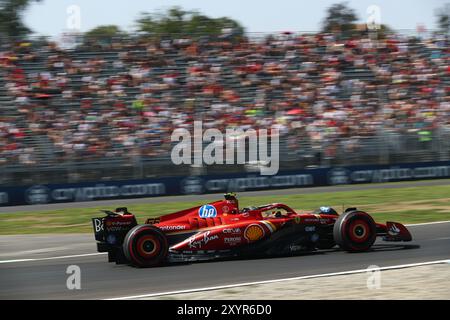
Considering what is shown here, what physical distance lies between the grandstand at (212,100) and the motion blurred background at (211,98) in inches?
1.5

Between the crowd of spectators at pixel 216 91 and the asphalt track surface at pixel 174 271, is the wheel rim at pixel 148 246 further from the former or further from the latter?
the crowd of spectators at pixel 216 91

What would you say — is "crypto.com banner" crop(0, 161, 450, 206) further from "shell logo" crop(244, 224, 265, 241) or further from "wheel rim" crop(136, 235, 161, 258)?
"wheel rim" crop(136, 235, 161, 258)

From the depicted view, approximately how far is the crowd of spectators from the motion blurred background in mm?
42

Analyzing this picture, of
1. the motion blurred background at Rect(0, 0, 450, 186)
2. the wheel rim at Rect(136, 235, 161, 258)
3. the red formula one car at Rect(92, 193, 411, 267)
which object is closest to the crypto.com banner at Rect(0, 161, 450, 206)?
the motion blurred background at Rect(0, 0, 450, 186)

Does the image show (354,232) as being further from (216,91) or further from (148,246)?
(216,91)

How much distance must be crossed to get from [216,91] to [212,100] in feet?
1.45

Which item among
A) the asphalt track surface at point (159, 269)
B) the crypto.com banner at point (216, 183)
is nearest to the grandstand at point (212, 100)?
the crypto.com banner at point (216, 183)

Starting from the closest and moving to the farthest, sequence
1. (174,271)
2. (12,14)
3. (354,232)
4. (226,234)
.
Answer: (174,271), (226,234), (354,232), (12,14)

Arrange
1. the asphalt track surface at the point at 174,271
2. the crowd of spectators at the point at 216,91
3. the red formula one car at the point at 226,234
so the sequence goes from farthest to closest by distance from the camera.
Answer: the crowd of spectators at the point at 216,91
the red formula one car at the point at 226,234
the asphalt track surface at the point at 174,271

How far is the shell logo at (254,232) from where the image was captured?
35.0 feet

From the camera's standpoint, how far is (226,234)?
10539mm

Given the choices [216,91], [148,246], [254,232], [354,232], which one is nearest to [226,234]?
[254,232]

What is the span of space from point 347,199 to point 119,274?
477 inches
